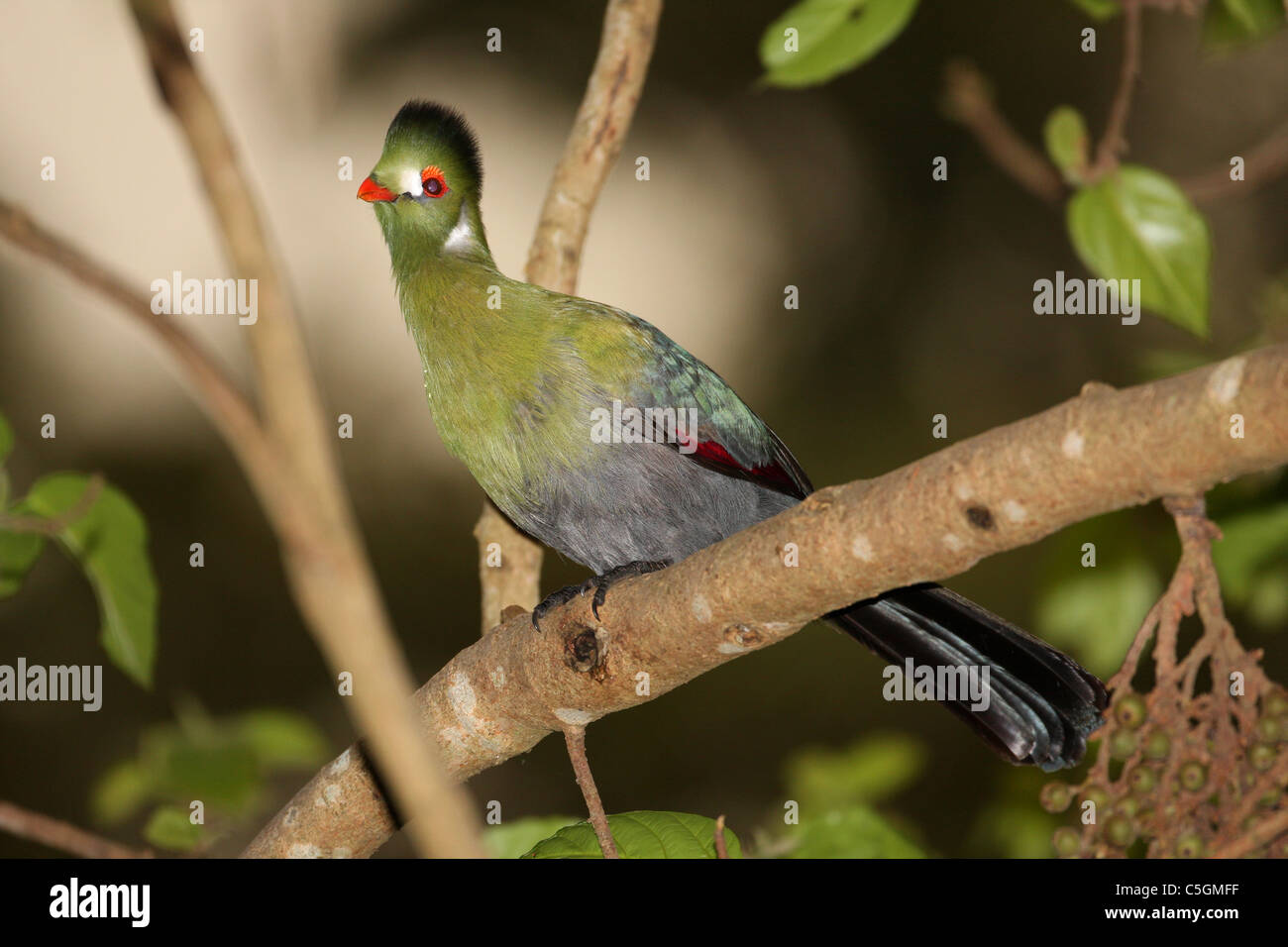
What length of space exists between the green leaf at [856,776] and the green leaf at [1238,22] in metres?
1.98

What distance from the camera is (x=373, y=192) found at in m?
2.85

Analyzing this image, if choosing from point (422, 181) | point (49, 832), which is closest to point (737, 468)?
point (422, 181)

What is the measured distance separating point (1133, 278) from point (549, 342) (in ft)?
4.19

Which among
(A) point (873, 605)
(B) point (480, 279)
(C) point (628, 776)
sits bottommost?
(C) point (628, 776)

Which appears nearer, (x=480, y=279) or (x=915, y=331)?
(x=480, y=279)

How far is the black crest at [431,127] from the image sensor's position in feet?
9.39

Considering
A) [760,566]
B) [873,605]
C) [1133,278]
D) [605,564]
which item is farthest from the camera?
[605,564]

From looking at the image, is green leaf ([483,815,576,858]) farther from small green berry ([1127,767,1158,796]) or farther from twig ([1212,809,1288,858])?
twig ([1212,809,1288,858])

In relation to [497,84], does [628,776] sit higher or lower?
lower

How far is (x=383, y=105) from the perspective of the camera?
5488 mm

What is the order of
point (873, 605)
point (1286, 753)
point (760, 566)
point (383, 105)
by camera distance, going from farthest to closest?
point (383, 105)
point (873, 605)
point (760, 566)
point (1286, 753)

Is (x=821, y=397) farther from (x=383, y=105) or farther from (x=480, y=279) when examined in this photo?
(x=480, y=279)

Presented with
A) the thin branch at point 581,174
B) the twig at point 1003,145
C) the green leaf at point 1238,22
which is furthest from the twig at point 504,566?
the green leaf at point 1238,22

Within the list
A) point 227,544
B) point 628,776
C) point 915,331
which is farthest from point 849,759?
point 227,544
